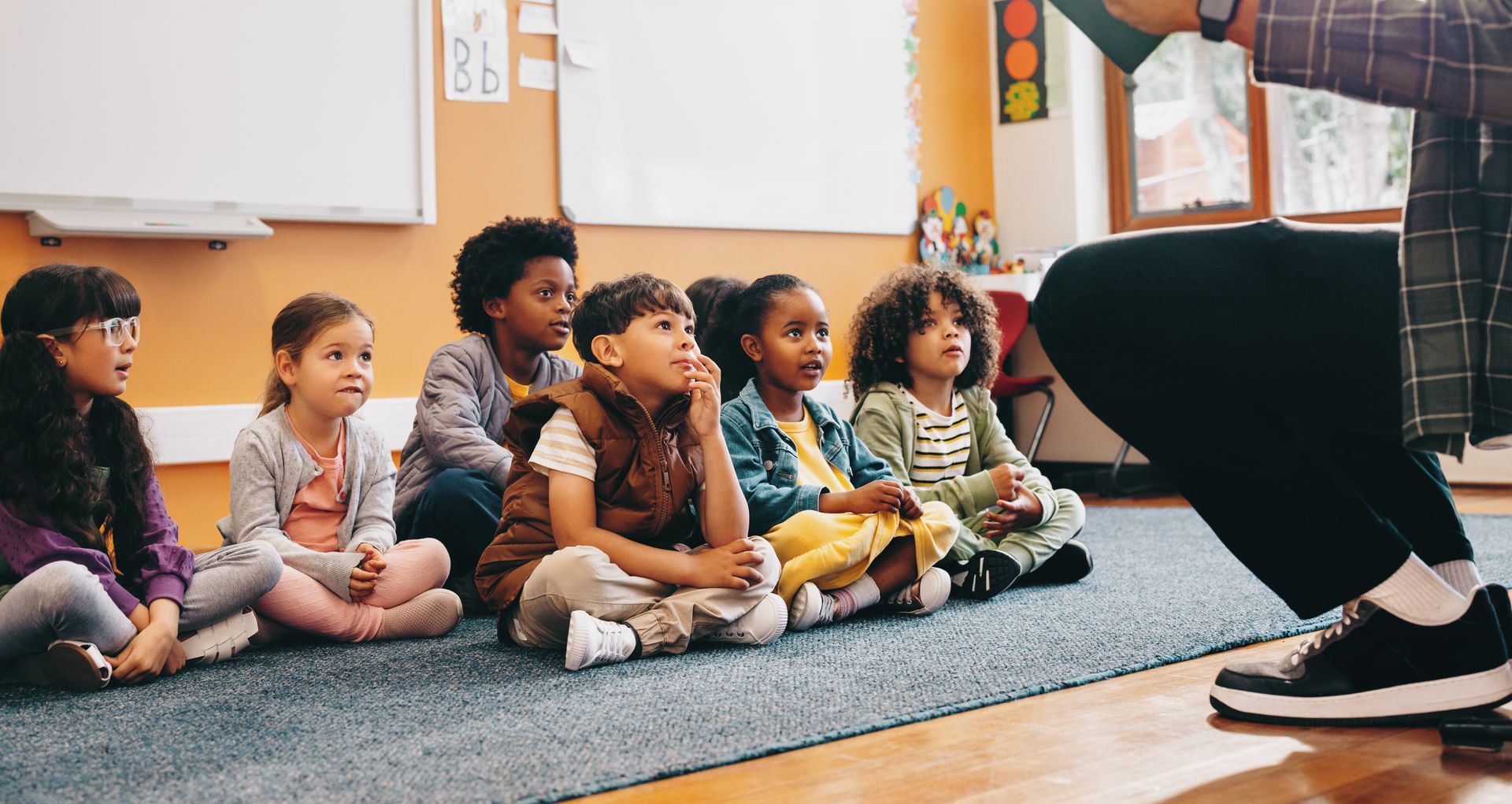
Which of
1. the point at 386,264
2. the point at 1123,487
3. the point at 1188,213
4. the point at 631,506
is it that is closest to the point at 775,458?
the point at 631,506

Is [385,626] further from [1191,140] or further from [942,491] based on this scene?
[1191,140]

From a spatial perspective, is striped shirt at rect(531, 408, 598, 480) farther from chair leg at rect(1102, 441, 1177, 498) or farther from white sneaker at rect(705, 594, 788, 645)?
Answer: chair leg at rect(1102, 441, 1177, 498)

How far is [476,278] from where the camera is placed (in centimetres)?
242

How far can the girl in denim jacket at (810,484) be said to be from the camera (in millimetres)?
1848

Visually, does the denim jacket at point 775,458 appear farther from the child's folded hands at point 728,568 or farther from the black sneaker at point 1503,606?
the black sneaker at point 1503,606

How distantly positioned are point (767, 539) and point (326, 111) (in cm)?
186

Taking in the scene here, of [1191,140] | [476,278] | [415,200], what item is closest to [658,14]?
[415,200]

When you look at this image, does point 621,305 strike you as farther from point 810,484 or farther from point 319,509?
point 319,509

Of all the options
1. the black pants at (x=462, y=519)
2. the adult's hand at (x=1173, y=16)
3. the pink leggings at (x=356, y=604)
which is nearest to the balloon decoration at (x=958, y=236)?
the black pants at (x=462, y=519)

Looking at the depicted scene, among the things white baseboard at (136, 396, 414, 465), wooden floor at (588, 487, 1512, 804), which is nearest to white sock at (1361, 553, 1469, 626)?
wooden floor at (588, 487, 1512, 804)

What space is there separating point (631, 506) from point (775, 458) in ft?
1.17

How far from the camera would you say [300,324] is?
6.29 ft

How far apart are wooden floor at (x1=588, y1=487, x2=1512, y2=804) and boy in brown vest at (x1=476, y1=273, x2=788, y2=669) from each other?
508 millimetres

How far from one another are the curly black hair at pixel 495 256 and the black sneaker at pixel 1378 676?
162 cm
